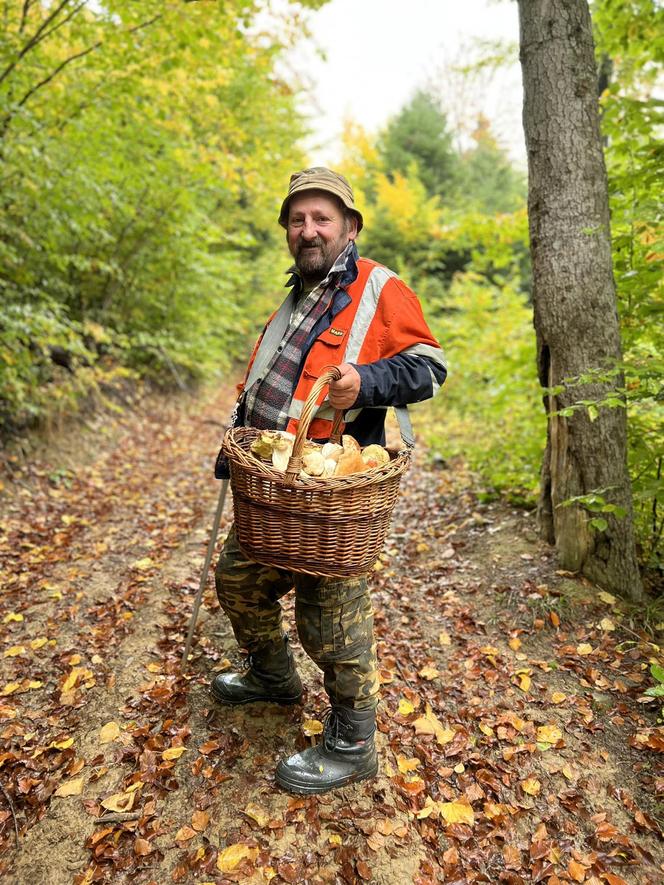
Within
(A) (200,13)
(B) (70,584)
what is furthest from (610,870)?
(A) (200,13)

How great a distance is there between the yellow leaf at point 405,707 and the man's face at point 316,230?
221cm

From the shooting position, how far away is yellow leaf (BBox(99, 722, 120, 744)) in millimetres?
2547

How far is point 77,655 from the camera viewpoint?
3.13 m

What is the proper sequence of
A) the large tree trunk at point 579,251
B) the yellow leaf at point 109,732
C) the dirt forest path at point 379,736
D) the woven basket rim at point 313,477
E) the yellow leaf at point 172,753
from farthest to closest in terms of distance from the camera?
the large tree trunk at point 579,251, the yellow leaf at point 109,732, the yellow leaf at point 172,753, the dirt forest path at point 379,736, the woven basket rim at point 313,477

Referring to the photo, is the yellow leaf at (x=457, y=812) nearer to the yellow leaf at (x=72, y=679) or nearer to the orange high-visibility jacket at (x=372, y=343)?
the orange high-visibility jacket at (x=372, y=343)

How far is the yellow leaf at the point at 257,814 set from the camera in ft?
7.13

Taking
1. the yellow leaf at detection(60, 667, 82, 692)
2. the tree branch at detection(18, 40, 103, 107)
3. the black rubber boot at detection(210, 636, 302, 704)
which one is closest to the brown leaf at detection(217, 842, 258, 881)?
the black rubber boot at detection(210, 636, 302, 704)

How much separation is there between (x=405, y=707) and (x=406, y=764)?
1.09ft

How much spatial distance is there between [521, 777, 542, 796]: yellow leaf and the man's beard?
7.96ft

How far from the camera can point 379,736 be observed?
2656 mm

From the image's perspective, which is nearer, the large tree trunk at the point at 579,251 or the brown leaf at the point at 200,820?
the brown leaf at the point at 200,820

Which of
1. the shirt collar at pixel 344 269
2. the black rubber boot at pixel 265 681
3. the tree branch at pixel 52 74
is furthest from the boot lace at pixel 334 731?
the tree branch at pixel 52 74

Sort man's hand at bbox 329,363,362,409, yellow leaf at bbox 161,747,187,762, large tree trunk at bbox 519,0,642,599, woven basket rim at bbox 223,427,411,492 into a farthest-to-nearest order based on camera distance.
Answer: large tree trunk at bbox 519,0,642,599
yellow leaf at bbox 161,747,187,762
man's hand at bbox 329,363,362,409
woven basket rim at bbox 223,427,411,492

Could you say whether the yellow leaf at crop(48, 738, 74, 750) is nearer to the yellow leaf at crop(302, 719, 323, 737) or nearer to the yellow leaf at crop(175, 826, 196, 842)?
the yellow leaf at crop(175, 826, 196, 842)
